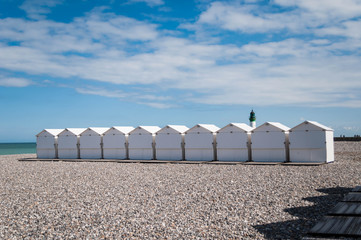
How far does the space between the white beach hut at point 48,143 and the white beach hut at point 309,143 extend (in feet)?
56.9

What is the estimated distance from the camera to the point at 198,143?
74.9ft

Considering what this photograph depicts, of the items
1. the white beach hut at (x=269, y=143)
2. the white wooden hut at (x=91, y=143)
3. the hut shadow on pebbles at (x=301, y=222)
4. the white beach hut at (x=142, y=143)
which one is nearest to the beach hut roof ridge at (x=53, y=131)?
the white wooden hut at (x=91, y=143)

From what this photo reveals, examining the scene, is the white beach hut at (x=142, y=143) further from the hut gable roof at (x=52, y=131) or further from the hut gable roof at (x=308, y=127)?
the hut gable roof at (x=308, y=127)

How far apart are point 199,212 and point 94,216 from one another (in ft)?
8.07

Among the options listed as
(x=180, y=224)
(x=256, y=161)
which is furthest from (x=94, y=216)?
(x=256, y=161)

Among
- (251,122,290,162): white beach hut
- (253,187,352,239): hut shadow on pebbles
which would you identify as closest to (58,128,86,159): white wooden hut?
(251,122,290,162): white beach hut

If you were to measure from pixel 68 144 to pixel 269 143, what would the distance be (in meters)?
14.8

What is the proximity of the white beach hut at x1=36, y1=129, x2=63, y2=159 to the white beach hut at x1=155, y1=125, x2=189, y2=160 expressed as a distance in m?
8.92

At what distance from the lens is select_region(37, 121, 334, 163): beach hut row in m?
20.3

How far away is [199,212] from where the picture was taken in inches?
349

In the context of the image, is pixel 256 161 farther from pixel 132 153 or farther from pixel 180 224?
pixel 180 224

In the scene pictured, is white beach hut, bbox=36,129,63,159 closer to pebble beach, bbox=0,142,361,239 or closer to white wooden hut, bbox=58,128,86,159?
white wooden hut, bbox=58,128,86,159

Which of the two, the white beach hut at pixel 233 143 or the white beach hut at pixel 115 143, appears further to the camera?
the white beach hut at pixel 115 143

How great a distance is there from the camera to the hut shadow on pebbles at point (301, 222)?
22.9 ft
